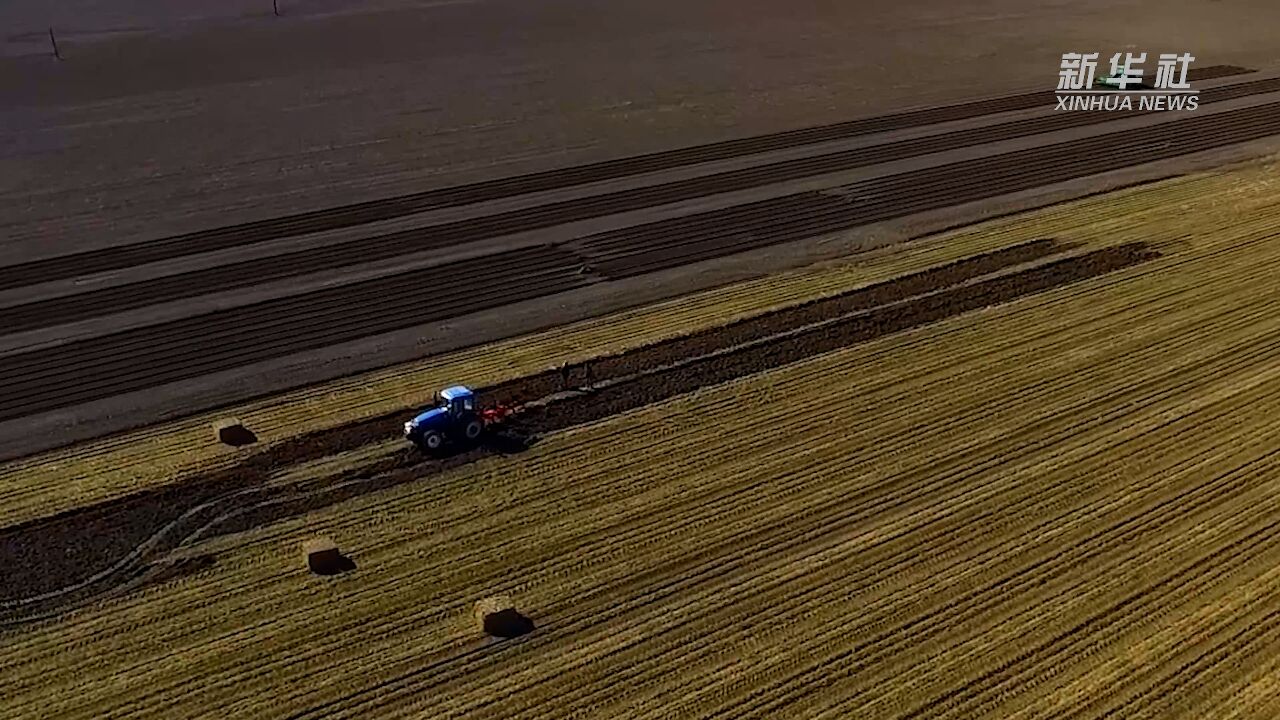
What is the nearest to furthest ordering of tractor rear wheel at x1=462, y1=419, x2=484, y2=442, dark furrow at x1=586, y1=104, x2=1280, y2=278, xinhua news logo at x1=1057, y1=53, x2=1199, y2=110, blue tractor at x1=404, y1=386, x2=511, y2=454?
Result: blue tractor at x1=404, y1=386, x2=511, y2=454 < tractor rear wheel at x1=462, y1=419, x2=484, y2=442 < dark furrow at x1=586, y1=104, x2=1280, y2=278 < xinhua news logo at x1=1057, y1=53, x2=1199, y2=110

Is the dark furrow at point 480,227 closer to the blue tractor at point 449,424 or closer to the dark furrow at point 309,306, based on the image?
the dark furrow at point 309,306

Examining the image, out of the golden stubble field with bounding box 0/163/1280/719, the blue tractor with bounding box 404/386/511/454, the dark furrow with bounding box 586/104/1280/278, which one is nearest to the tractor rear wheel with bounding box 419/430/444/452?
the blue tractor with bounding box 404/386/511/454

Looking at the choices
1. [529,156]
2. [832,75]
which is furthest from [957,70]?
[529,156]

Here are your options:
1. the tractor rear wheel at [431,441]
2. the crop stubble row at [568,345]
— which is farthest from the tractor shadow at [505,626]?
the crop stubble row at [568,345]

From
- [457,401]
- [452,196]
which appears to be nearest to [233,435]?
[457,401]

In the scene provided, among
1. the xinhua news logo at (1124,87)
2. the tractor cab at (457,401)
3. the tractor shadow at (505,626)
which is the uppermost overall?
the xinhua news logo at (1124,87)

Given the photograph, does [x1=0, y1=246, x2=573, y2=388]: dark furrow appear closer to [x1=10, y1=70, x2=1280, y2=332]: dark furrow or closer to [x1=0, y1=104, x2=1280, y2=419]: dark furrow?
[x1=0, y1=104, x2=1280, y2=419]: dark furrow

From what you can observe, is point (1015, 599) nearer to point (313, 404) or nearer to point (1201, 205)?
point (313, 404)
